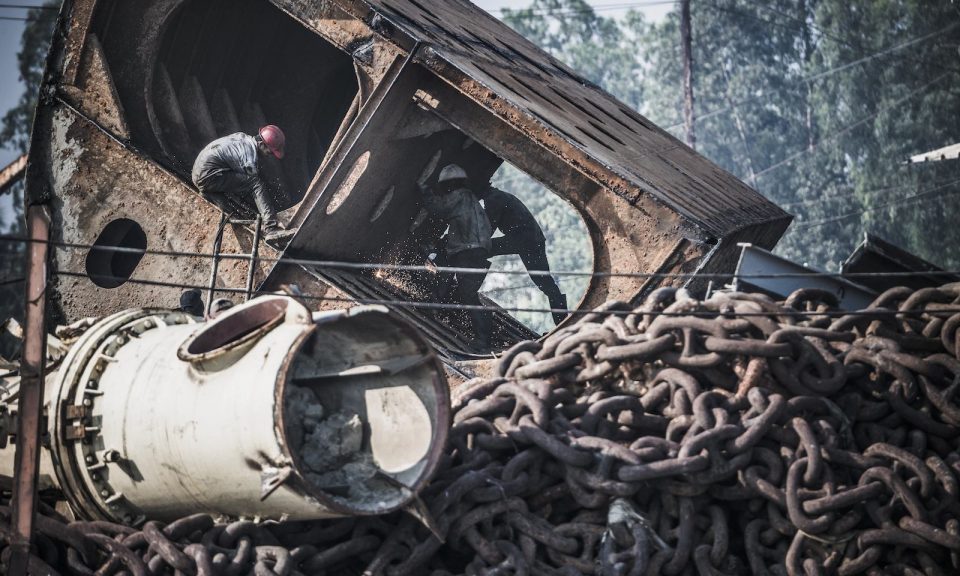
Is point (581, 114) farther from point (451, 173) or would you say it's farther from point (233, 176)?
point (233, 176)

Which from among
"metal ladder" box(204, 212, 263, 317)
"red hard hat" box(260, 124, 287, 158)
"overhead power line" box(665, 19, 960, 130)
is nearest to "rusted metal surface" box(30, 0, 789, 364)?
"metal ladder" box(204, 212, 263, 317)

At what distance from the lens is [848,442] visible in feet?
19.2

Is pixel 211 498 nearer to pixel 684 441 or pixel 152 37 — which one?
pixel 684 441

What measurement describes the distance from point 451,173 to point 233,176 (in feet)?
5.99

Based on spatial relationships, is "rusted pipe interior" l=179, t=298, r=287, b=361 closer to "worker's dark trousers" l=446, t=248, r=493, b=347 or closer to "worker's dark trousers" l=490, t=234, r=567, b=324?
"worker's dark trousers" l=446, t=248, r=493, b=347

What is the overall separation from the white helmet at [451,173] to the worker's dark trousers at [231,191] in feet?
5.09

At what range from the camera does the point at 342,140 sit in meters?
8.59

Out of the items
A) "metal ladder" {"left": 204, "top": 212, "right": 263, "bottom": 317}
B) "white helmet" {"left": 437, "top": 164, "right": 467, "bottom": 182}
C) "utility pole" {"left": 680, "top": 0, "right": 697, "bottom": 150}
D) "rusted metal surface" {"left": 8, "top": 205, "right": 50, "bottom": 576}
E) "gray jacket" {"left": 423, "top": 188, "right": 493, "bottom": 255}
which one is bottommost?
"rusted metal surface" {"left": 8, "top": 205, "right": 50, "bottom": 576}

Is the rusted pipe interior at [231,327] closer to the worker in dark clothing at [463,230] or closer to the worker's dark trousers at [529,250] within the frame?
the worker in dark clothing at [463,230]

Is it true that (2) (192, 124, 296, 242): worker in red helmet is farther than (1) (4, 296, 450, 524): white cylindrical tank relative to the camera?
Yes

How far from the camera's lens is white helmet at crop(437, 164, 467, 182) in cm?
997

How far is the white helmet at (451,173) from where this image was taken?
9.97 meters

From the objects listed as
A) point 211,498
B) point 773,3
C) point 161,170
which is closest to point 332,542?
point 211,498

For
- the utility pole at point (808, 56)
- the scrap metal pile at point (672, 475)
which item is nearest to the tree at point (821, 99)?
the utility pole at point (808, 56)
